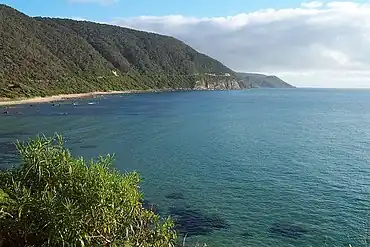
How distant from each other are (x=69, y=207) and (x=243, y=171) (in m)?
36.7

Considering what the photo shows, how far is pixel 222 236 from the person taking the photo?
108 ft

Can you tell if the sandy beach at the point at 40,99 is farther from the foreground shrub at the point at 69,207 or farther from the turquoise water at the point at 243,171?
the foreground shrub at the point at 69,207

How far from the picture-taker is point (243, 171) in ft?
178

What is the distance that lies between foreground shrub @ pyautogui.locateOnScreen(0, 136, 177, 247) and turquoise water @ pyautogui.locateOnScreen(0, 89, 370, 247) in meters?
10.6

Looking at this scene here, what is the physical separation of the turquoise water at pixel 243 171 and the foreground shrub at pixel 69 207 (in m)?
10.6

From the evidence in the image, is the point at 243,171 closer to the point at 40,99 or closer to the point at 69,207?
the point at 69,207

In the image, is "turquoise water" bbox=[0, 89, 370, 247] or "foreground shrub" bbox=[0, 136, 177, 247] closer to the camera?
"foreground shrub" bbox=[0, 136, 177, 247]

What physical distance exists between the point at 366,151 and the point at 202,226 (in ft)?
138

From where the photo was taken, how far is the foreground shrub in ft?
66.3

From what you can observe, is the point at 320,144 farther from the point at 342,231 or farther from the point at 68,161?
the point at 68,161

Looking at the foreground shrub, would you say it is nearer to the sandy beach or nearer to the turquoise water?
the turquoise water

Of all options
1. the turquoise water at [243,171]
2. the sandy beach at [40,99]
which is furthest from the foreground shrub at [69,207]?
the sandy beach at [40,99]

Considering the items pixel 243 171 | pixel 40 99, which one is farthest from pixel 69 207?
pixel 40 99

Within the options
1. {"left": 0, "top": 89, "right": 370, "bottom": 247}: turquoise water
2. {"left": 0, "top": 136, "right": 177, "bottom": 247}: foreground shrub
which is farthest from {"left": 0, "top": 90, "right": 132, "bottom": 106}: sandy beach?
{"left": 0, "top": 136, "right": 177, "bottom": 247}: foreground shrub
